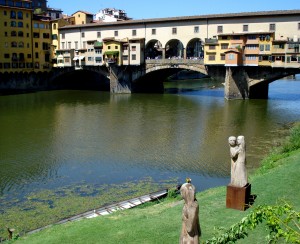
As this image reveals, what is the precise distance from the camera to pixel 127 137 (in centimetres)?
3111

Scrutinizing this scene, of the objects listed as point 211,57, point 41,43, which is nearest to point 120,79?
point 211,57

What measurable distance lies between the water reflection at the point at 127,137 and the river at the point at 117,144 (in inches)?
2.4

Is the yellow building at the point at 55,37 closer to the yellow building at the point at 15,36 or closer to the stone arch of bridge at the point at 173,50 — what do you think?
the yellow building at the point at 15,36

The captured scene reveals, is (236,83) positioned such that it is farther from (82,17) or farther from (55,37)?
(82,17)

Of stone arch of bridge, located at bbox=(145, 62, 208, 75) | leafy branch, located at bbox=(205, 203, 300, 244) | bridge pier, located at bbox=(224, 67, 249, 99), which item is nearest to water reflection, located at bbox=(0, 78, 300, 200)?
bridge pier, located at bbox=(224, 67, 249, 99)

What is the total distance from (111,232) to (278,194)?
555 cm

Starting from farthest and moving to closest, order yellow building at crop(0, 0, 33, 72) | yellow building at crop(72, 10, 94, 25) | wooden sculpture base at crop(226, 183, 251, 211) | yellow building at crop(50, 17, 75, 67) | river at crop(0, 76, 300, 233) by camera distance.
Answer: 1. yellow building at crop(72, 10, 94, 25)
2. yellow building at crop(50, 17, 75, 67)
3. yellow building at crop(0, 0, 33, 72)
4. river at crop(0, 76, 300, 233)
5. wooden sculpture base at crop(226, 183, 251, 211)

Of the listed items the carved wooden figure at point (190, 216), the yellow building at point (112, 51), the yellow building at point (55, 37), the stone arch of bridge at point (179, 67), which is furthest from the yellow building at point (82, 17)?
the carved wooden figure at point (190, 216)

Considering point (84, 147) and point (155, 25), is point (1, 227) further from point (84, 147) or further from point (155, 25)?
point (155, 25)

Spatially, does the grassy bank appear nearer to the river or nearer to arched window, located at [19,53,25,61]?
the river

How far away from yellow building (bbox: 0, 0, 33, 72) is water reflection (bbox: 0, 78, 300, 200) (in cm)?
1489

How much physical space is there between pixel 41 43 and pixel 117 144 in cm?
4926

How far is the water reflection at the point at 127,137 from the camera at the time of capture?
21.6 meters

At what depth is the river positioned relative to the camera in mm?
19516
